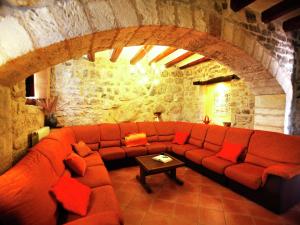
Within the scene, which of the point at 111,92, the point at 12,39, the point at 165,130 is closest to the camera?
the point at 12,39

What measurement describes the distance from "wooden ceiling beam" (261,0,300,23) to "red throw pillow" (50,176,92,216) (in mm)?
3432

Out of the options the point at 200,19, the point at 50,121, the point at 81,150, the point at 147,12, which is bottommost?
the point at 81,150

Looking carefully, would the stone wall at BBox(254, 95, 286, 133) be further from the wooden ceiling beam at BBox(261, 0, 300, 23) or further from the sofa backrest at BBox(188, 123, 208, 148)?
the wooden ceiling beam at BBox(261, 0, 300, 23)

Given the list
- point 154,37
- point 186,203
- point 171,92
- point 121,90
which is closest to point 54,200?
point 186,203

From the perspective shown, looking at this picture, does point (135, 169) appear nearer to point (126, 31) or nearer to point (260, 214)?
point (260, 214)

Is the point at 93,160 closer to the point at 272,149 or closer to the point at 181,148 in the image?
the point at 181,148

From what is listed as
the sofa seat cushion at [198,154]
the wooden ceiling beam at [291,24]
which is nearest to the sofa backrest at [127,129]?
the sofa seat cushion at [198,154]

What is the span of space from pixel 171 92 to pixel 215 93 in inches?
51.5

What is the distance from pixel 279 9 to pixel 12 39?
128 inches

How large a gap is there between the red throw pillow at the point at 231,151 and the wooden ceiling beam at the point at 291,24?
225 cm

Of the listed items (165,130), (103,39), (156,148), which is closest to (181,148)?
(156,148)

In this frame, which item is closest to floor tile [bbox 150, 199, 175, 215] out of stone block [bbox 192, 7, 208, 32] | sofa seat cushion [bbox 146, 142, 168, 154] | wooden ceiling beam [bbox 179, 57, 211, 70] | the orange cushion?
sofa seat cushion [bbox 146, 142, 168, 154]

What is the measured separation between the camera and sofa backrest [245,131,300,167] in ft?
7.59

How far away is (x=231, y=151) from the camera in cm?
286
